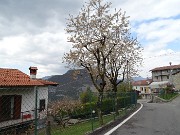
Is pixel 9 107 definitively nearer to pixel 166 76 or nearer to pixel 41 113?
pixel 41 113

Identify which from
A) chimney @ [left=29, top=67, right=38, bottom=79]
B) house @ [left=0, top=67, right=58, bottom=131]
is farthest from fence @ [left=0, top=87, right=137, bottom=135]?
chimney @ [left=29, top=67, right=38, bottom=79]

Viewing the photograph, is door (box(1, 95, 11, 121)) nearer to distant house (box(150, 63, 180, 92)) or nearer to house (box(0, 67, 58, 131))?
house (box(0, 67, 58, 131))

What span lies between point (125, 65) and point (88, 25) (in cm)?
853

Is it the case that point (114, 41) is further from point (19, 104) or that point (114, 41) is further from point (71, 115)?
point (19, 104)

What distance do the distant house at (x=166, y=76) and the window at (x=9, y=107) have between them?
190ft

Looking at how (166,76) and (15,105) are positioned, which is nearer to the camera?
(15,105)

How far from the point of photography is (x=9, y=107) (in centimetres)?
1593

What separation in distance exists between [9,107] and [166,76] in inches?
2822

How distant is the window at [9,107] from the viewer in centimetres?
1492

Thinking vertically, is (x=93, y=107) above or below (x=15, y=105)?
below

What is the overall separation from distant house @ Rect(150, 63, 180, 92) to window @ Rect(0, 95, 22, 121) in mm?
57786

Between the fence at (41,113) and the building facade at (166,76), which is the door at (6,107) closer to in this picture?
the fence at (41,113)

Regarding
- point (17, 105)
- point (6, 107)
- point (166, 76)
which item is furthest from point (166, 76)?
point (6, 107)

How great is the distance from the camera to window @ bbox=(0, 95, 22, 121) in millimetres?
14919
